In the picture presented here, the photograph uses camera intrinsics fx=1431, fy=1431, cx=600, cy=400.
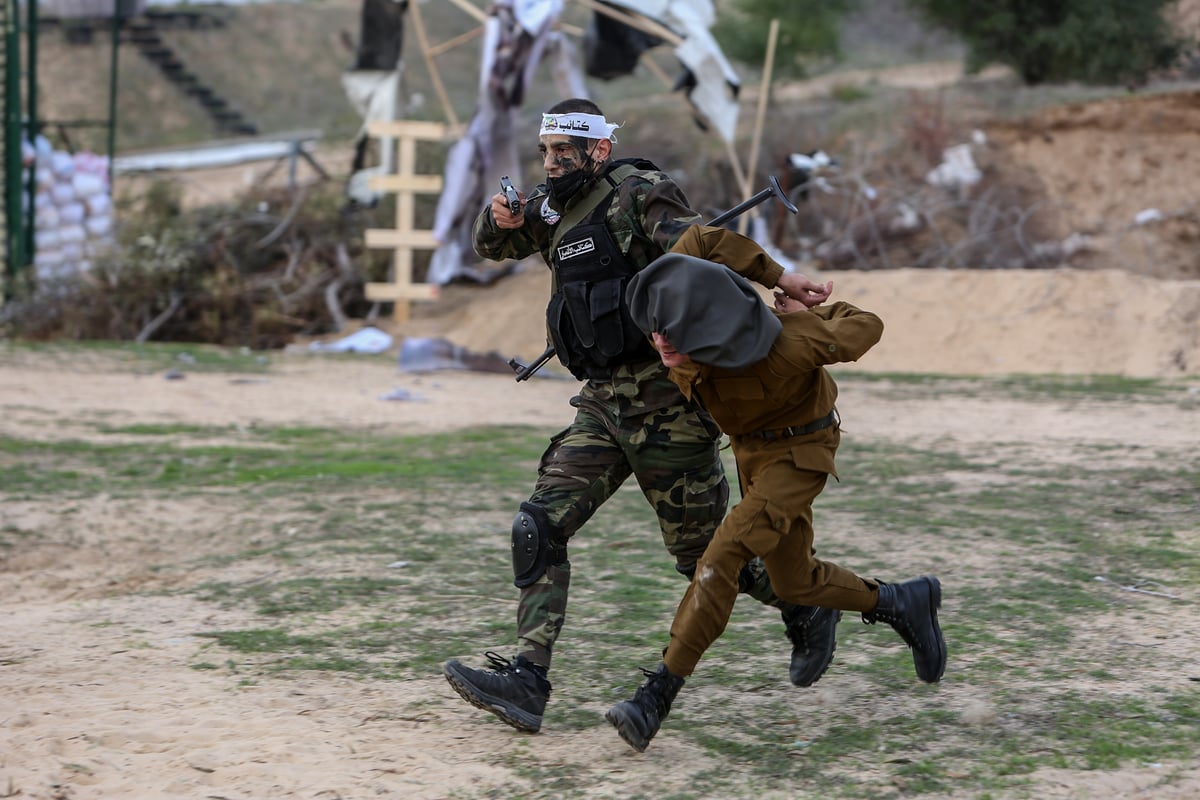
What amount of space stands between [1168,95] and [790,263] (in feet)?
21.0

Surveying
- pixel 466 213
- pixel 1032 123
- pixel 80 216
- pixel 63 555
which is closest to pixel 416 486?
pixel 63 555

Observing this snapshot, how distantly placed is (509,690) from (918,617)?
127cm

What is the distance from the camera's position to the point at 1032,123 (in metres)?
19.9

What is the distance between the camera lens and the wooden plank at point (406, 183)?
16.6 m

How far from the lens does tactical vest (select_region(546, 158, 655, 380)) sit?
4348 millimetres

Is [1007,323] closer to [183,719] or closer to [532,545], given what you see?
[532,545]

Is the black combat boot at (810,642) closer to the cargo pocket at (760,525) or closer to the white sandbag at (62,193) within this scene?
the cargo pocket at (760,525)

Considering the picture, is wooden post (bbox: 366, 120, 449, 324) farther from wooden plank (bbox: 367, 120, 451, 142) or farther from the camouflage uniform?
the camouflage uniform

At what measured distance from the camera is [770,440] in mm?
4055

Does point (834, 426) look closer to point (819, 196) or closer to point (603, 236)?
point (603, 236)

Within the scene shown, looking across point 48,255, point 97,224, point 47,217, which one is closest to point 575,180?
point 48,255

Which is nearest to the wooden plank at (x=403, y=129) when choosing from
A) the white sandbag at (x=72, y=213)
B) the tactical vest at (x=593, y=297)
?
the white sandbag at (x=72, y=213)

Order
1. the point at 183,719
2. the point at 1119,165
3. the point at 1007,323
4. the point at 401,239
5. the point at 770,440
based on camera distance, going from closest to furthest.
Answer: the point at 770,440 < the point at 183,719 < the point at 1007,323 < the point at 401,239 < the point at 1119,165

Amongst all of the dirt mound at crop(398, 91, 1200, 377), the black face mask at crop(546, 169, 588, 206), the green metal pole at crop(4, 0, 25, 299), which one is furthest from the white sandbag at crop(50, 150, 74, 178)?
the black face mask at crop(546, 169, 588, 206)
